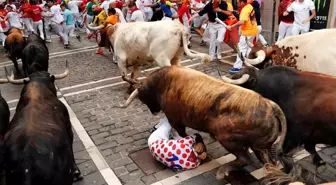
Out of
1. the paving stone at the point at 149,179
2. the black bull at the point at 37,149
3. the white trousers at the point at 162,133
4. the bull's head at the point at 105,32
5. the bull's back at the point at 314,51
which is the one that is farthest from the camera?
the bull's head at the point at 105,32

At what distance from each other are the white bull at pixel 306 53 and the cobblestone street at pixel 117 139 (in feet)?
4.85

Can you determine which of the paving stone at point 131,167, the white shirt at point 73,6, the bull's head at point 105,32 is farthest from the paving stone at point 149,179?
the white shirt at point 73,6

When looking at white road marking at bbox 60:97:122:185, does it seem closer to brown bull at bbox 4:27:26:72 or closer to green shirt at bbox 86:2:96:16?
brown bull at bbox 4:27:26:72

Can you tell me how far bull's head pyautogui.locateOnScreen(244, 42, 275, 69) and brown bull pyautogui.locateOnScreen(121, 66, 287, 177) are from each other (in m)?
1.37

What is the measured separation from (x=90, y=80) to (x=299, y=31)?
20.8 ft

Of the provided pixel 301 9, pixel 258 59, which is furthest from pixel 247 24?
pixel 258 59

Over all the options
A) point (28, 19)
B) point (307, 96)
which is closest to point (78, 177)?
point (307, 96)

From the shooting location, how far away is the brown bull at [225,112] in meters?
4.18

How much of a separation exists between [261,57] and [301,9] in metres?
4.36

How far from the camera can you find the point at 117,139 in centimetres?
625

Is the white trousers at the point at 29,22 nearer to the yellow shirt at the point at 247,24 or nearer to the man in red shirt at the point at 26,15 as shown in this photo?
the man in red shirt at the point at 26,15

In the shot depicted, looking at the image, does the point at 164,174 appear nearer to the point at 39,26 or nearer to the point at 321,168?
the point at 321,168

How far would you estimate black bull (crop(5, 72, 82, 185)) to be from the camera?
11.8ft

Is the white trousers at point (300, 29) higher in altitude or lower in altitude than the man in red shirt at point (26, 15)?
lower
